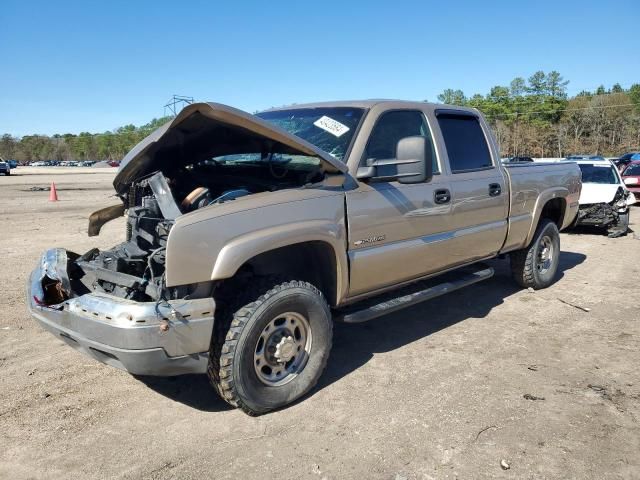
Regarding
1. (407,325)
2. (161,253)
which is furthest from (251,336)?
(407,325)

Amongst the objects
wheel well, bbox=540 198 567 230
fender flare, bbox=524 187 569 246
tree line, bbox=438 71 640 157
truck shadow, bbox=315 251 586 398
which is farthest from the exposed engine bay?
tree line, bbox=438 71 640 157

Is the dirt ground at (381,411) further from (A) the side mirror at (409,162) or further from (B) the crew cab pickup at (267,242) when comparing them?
(A) the side mirror at (409,162)

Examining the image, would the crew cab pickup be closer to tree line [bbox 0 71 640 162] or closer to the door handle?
the door handle

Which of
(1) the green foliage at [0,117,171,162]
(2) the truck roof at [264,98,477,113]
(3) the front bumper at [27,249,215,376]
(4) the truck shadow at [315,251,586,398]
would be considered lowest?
(4) the truck shadow at [315,251,586,398]

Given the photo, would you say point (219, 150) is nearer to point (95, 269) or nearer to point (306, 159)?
point (306, 159)

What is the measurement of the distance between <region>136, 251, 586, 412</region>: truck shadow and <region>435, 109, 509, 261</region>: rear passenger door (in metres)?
0.78

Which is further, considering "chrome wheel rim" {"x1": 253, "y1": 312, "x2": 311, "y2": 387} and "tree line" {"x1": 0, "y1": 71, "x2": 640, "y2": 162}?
"tree line" {"x1": 0, "y1": 71, "x2": 640, "y2": 162}

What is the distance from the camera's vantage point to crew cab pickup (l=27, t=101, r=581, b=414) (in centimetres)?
299

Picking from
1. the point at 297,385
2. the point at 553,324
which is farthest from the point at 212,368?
the point at 553,324

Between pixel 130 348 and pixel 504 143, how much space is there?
79.2 meters

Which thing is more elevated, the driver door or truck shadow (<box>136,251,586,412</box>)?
the driver door

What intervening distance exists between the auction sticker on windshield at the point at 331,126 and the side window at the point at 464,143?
3.84ft

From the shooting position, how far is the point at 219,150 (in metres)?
4.20

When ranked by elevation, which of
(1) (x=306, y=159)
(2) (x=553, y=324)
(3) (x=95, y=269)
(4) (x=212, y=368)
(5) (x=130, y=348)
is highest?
(1) (x=306, y=159)
